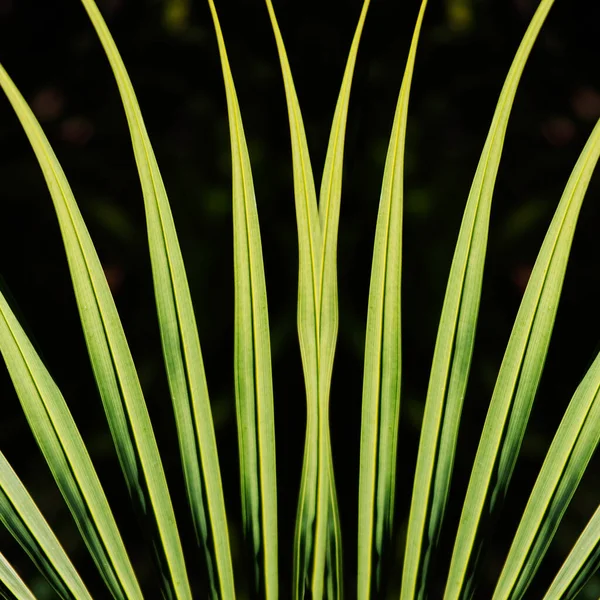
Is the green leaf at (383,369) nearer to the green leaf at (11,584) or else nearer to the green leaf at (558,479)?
the green leaf at (558,479)

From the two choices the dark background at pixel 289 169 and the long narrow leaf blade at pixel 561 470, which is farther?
the dark background at pixel 289 169

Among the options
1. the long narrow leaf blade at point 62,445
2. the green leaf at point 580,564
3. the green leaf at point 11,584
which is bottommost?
the green leaf at point 580,564

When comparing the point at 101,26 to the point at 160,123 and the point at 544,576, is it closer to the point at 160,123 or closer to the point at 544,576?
the point at 160,123

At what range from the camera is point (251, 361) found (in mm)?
437

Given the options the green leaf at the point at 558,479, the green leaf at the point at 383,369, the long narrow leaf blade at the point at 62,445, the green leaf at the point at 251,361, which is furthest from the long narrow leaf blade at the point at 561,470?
the long narrow leaf blade at the point at 62,445

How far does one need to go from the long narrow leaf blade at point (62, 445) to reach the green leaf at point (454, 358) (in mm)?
281

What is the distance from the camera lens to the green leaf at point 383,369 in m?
0.42

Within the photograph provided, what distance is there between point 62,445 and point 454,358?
0.35 metres

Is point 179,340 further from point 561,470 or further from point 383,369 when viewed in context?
point 561,470

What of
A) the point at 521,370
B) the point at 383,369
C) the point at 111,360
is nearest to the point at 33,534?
the point at 111,360

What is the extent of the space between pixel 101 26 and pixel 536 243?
1.76 feet

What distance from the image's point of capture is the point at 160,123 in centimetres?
64

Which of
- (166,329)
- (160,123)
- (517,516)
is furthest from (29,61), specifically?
(517,516)

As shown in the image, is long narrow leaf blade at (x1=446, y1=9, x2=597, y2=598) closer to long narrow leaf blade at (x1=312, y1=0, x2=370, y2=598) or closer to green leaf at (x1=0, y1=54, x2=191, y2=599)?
long narrow leaf blade at (x1=312, y1=0, x2=370, y2=598)
